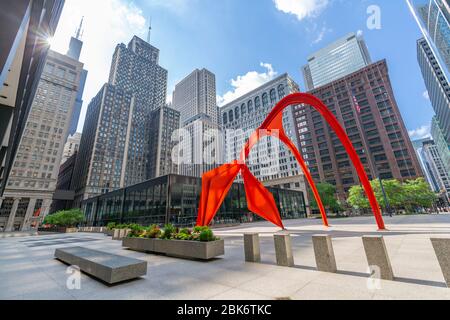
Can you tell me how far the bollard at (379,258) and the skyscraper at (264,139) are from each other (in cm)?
6985

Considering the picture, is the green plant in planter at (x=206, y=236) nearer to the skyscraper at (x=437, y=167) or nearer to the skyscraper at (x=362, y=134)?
the skyscraper at (x=362, y=134)

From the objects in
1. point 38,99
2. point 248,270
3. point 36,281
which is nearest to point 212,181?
point 248,270

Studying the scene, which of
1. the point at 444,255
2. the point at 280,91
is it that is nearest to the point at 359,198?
the point at 444,255

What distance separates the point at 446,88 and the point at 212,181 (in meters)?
114

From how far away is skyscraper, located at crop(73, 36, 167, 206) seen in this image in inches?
3627

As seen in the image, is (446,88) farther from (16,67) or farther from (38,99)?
(38,99)

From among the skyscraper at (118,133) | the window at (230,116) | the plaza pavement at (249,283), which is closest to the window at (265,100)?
the window at (230,116)

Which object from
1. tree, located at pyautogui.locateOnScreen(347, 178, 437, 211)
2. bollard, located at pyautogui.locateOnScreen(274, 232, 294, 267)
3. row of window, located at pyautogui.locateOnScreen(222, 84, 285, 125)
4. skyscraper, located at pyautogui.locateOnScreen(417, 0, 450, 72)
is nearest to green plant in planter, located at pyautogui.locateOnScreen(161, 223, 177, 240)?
bollard, located at pyautogui.locateOnScreen(274, 232, 294, 267)

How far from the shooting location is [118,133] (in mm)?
104750

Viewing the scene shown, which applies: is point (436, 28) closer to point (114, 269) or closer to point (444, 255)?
point (444, 255)

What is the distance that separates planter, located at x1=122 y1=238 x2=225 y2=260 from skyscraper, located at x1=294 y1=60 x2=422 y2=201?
74785mm

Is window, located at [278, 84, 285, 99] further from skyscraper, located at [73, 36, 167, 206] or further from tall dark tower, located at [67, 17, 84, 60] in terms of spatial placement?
tall dark tower, located at [67, 17, 84, 60]

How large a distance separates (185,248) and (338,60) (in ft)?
582

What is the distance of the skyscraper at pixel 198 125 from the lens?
12444 centimetres
